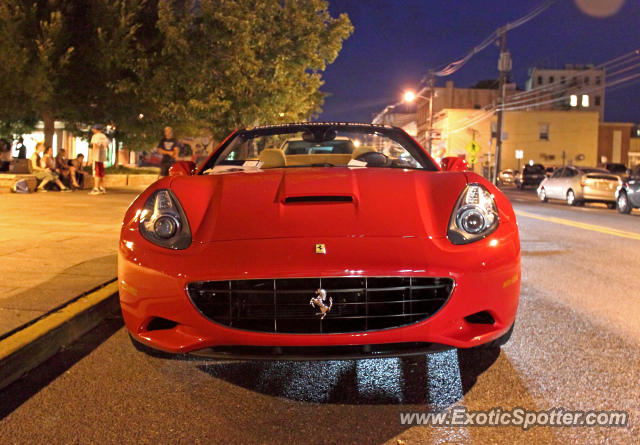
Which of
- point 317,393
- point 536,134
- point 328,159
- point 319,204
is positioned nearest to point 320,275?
point 319,204

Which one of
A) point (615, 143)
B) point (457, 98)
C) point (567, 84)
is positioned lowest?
point (615, 143)

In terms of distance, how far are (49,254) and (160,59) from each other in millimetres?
14527

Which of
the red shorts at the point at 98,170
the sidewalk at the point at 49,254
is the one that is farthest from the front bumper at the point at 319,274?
the red shorts at the point at 98,170

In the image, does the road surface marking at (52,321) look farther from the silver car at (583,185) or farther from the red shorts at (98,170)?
the silver car at (583,185)

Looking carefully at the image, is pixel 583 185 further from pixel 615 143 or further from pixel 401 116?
pixel 401 116

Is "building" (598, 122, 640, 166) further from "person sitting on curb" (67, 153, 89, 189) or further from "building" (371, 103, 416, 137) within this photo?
"person sitting on curb" (67, 153, 89, 189)

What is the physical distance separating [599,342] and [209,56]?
1821 centimetres

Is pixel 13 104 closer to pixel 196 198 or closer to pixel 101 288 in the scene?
pixel 101 288

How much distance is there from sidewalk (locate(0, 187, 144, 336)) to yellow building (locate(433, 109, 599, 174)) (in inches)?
2099

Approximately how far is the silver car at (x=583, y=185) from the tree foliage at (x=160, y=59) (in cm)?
929

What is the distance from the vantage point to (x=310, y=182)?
343cm

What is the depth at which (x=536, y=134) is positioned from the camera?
6159cm

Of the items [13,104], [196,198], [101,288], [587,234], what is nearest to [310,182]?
[196,198]

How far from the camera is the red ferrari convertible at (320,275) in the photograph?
9.15 ft
